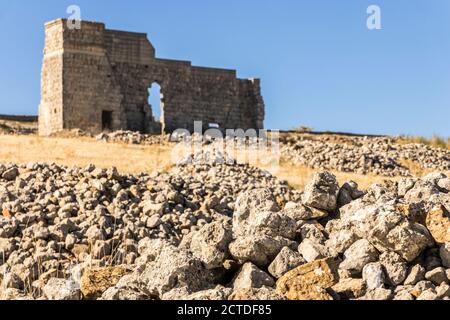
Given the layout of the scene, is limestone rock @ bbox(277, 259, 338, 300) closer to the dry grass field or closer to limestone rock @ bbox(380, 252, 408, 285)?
limestone rock @ bbox(380, 252, 408, 285)

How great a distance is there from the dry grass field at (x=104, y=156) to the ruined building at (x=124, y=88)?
4228 millimetres

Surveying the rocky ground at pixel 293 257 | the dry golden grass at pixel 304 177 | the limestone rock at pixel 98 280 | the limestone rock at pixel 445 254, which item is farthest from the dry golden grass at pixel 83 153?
the limestone rock at pixel 445 254

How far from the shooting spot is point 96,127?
31156 mm

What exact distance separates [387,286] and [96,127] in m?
24.6

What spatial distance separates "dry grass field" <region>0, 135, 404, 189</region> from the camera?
22.3 metres

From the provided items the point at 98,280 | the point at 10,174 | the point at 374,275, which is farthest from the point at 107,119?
the point at 374,275

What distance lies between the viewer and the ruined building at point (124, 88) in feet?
102

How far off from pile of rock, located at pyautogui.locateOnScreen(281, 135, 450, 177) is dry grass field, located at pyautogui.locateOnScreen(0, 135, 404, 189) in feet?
2.57

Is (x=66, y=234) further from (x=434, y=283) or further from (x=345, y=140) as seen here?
(x=345, y=140)

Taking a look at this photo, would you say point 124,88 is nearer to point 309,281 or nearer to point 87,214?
point 87,214

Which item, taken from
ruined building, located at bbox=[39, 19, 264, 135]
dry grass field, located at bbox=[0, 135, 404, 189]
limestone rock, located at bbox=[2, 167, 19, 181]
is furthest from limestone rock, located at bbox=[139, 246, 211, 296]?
ruined building, located at bbox=[39, 19, 264, 135]

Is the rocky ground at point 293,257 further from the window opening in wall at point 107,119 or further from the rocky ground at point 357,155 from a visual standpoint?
the window opening in wall at point 107,119

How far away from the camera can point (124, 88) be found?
33969 millimetres
